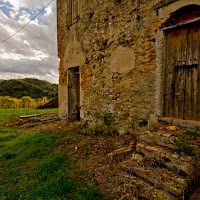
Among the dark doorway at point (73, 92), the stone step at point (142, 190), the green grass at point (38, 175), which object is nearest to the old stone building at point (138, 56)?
the dark doorway at point (73, 92)

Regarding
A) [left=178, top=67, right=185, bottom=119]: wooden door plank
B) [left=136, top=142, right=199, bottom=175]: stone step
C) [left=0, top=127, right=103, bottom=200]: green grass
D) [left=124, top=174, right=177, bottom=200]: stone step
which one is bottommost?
[left=0, top=127, right=103, bottom=200]: green grass

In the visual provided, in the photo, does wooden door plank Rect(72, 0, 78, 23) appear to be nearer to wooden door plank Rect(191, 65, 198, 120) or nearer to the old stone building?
the old stone building

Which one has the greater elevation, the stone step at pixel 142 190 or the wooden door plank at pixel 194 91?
the wooden door plank at pixel 194 91

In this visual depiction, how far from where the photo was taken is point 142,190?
5.93 ft

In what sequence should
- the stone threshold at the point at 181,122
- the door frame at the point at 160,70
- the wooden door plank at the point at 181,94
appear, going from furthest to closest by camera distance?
the door frame at the point at 160,70
the wooden door plank at the point at 181,94
the stone threshold at the point at 181,122

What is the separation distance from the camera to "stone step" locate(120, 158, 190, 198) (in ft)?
5.52

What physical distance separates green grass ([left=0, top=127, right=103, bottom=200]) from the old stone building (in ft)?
6.95

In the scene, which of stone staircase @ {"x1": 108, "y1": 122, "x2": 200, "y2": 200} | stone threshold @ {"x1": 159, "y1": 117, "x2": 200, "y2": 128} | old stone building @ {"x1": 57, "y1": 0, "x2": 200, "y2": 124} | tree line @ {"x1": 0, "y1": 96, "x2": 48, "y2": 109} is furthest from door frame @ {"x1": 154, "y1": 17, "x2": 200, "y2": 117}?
tree line @ {"x1": 0, "y1": 96, "x2": 48, "y2": 109}

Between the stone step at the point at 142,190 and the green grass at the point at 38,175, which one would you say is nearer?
the stone step at the point at 142,190

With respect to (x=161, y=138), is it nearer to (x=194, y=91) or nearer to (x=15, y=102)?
(x=194, y=91)

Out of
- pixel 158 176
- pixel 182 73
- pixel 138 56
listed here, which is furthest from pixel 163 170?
pixel 138 56

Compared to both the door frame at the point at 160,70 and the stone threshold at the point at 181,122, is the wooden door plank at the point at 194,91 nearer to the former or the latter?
the stone threshold at the point at 181,122

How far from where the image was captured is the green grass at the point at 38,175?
2.03 metres

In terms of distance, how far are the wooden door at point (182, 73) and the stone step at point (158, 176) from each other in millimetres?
1546
